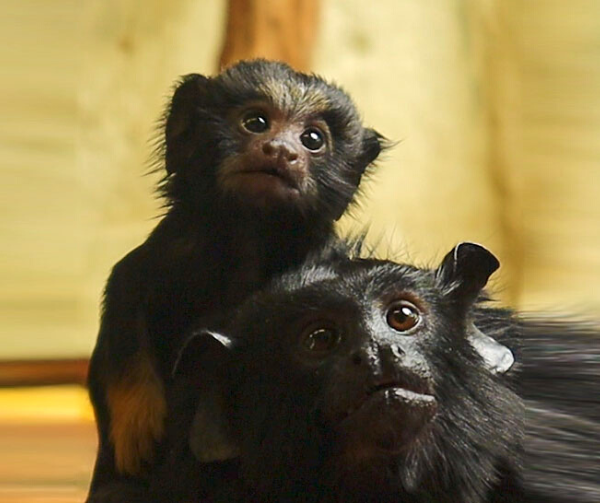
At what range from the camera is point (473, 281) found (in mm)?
1815

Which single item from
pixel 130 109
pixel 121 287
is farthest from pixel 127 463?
pixel 130 109

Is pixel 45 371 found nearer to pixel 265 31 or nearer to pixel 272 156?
pixel 265 31

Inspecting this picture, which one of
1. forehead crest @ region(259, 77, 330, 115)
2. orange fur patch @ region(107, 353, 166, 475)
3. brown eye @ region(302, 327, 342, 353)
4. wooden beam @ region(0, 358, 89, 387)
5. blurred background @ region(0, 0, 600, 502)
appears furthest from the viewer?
wooden beam @ region(0, 358, 89, 387)

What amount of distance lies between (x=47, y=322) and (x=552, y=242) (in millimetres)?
1469

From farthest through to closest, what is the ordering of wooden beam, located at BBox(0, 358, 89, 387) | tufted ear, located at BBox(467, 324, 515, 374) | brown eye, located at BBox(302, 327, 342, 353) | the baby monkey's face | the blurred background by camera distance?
wooden beam, located at BBox(0, 358, 89, 387), the blurred background, the baby monkey's face, tufted ear, located at BBox(467, 324, 515, 374), brown eye, located at BBox(302, 327, 342, 353)

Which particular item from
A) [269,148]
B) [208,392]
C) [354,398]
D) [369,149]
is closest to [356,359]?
[354,398]

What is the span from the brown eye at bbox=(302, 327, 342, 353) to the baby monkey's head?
0.55 m

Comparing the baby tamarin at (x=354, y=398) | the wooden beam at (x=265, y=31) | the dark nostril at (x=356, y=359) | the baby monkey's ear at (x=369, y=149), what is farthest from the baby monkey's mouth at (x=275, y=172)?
the wooden beam at (x=265, y=31)

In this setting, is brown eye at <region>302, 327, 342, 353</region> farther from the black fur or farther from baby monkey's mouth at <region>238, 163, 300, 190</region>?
baby monkey's mouth at <region>238, 163, 300, 190</region>

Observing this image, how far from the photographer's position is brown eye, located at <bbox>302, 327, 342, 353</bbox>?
1666 mm

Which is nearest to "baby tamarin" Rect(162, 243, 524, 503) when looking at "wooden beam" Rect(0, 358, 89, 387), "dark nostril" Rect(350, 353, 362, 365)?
"dark nostril" Rect(350, 353, 362, 365)

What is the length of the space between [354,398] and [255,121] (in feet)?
2.90

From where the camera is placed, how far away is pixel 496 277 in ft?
7.44

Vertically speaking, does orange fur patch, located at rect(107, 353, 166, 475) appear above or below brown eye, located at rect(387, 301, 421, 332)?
below
